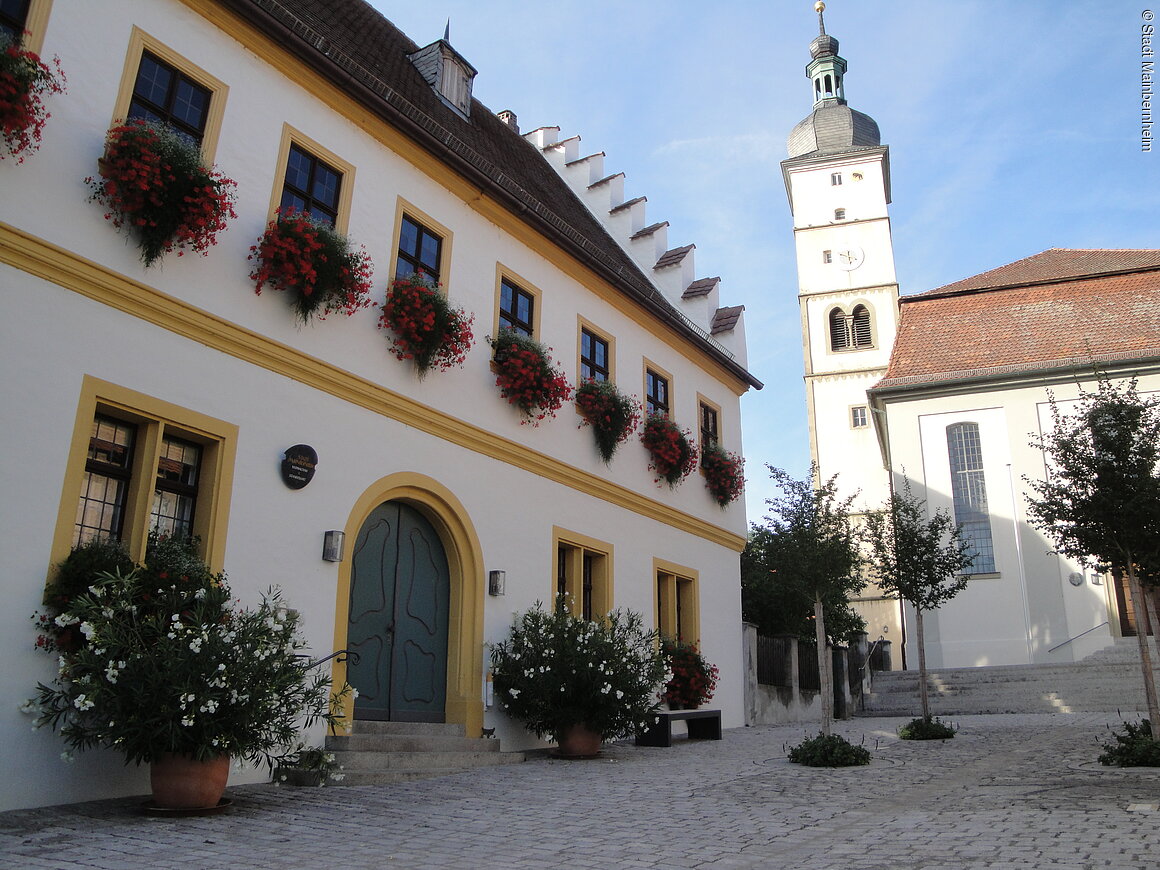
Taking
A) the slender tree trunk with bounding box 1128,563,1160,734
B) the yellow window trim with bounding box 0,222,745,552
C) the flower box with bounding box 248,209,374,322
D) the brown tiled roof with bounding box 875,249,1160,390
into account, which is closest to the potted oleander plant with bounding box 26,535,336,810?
the yellow window trim with bounding box 0,222,745,552

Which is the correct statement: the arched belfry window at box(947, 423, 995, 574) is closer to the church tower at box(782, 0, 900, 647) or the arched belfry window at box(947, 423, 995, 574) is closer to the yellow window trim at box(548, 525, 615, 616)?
the church tower at box(782, 0, 900, 647)

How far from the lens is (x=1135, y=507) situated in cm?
1173

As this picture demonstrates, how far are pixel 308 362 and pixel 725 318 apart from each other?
12297 mm

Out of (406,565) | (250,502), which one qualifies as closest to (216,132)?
(250,502)

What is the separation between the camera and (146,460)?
8.22 metres

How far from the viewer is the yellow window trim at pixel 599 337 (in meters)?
15.1

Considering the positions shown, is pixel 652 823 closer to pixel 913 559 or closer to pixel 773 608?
pixel 913 559

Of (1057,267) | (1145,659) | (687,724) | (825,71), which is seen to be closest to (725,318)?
(687,724)

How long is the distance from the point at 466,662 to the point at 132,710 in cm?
525

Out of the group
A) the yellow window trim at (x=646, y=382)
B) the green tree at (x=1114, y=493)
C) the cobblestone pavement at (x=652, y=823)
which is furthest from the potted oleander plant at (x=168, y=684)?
the yellow window trim at (x=646, y=382)

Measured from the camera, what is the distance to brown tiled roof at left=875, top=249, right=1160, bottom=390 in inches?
1182

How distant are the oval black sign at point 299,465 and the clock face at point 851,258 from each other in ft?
145

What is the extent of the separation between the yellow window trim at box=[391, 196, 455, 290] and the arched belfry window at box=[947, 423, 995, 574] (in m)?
22.5

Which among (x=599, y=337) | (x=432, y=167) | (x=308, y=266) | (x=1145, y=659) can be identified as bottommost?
(x=1145, y=659)
